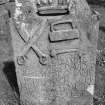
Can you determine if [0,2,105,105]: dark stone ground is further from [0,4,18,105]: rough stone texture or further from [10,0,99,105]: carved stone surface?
[10,0,99,105]: carved stone surface

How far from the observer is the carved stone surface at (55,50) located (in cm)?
255

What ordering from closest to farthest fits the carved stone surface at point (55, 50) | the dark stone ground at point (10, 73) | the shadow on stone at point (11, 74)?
the carved stone surface at point (55, 50)
the dark stone ground at point (10, 73)
the shadow on stone at point (11, 74)

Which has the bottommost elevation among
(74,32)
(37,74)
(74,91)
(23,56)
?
(74,91)

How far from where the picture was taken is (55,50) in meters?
2.70

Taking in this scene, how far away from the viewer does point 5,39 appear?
4988mm

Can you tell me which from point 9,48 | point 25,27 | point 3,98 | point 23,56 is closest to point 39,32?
point 25,27

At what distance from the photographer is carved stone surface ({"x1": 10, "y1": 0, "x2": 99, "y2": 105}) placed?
2.55 m

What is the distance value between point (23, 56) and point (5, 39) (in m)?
2.35

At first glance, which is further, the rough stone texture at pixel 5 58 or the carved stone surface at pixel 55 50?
the rough stone texture at pixel 5 58

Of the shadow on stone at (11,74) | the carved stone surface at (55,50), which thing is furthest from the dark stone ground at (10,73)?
the carved stone surface at (55,50)

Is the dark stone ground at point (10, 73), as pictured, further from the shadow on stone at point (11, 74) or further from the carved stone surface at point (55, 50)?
the carved stone surface at point (55, 50)

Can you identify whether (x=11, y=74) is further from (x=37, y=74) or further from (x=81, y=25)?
(x=81, y=25)

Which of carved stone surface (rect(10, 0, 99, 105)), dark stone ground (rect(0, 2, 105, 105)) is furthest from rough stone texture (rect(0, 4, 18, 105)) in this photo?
carved stone surface (rect(10, 0, 99, 105))

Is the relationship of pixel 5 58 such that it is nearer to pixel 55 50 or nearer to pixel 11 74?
pixel 11 74
